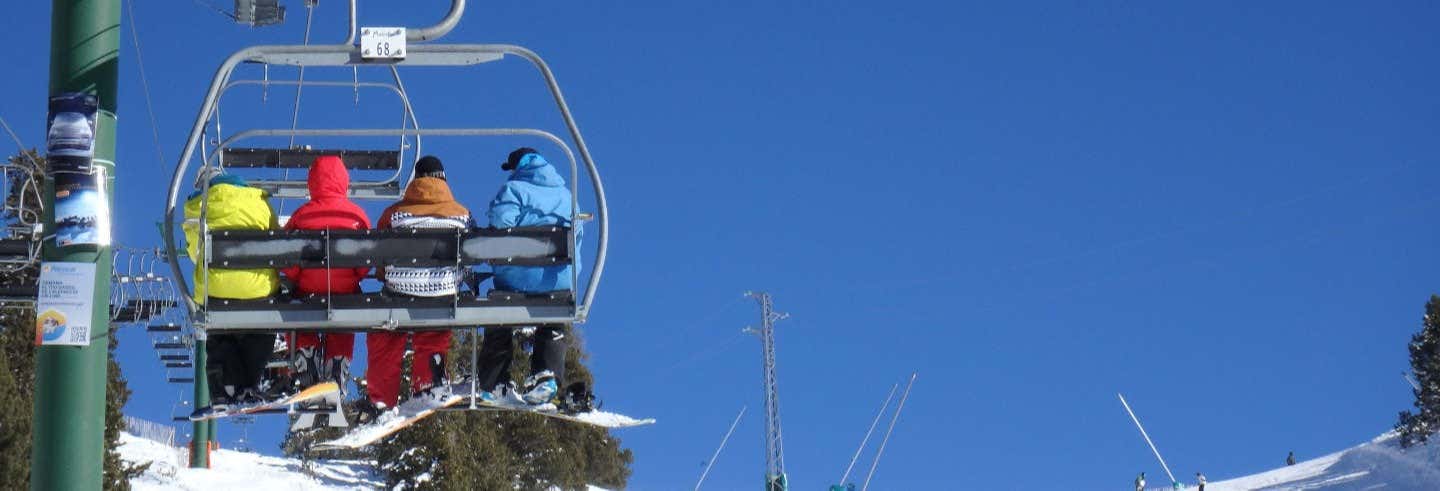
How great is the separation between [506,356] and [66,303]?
308 cm

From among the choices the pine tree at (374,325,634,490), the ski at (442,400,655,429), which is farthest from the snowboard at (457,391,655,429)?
the pine tree at (374,325,634,490)

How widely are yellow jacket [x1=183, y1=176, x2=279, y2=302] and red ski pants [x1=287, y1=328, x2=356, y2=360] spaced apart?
942mm

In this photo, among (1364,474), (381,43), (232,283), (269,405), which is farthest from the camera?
(1364,474)

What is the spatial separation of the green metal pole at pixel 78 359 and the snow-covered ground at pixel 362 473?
2091 cm

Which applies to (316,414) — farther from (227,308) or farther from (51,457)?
(51,457)

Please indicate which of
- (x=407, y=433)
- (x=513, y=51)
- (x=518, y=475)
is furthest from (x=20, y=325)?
(x=513, y=51)

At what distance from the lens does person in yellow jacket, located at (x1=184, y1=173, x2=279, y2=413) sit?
1038 centimetres

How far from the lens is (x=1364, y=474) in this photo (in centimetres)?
7269

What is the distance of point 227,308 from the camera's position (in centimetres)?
1036

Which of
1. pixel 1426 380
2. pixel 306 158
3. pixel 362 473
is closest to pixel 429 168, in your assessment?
pixel 306 158

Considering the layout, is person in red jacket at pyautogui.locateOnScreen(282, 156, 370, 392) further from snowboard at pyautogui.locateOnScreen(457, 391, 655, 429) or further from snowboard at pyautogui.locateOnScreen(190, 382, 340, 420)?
snowboard at pyautogui.locateOnScreen(457, 391, 655, 429)

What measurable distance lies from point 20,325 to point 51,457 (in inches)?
982

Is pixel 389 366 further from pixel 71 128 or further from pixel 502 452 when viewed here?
pixel 502 452

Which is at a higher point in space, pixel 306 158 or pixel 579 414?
pixel 306 158
